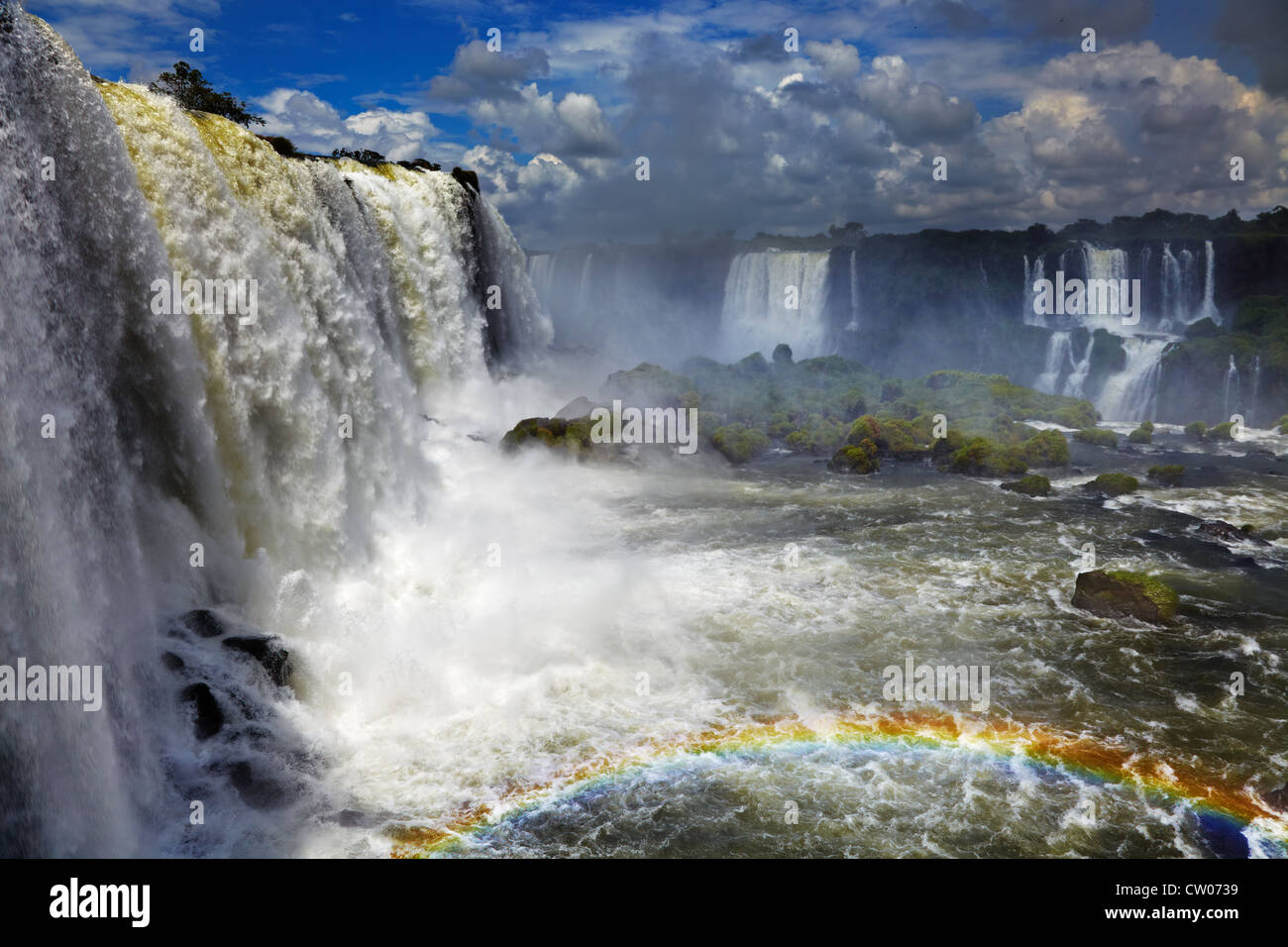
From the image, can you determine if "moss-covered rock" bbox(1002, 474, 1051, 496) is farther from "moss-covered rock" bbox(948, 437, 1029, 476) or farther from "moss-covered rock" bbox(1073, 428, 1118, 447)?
"moss-covered rock" bbox(1073, 428, 1118, 447)

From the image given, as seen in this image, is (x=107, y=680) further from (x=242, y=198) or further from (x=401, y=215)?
(x=401, y=215)

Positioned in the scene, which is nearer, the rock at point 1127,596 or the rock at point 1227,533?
the rock at point 1127,596

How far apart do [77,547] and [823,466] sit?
20995mm

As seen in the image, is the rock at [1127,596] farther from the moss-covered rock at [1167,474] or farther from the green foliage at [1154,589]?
the moss-covered rock at [1167,474]

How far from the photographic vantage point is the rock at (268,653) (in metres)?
9.46

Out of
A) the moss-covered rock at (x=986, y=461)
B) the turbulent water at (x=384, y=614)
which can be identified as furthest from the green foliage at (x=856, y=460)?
the turbulent water at (x=384, y=614)

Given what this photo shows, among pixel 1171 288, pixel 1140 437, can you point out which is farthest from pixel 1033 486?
pixel 1171 288

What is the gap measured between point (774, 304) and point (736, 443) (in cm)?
2691

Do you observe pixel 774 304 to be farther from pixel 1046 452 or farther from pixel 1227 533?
pixel 1227 533

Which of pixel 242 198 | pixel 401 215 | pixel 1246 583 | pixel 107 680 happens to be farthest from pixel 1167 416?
pixel 107 680

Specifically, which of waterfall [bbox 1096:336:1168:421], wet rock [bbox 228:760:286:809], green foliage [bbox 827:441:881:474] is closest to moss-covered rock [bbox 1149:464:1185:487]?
green foliage [bbox 827:441:881:474]

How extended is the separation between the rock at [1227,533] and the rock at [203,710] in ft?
62.4

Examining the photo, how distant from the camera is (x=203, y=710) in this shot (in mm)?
8672
